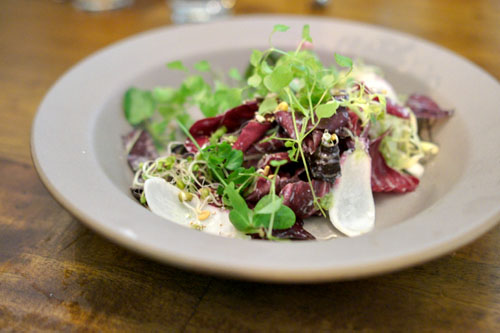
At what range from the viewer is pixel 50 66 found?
83.0 inches

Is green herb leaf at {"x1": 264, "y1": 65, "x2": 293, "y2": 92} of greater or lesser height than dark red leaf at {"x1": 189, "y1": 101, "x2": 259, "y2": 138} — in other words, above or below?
above

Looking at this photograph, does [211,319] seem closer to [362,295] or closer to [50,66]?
[362,295]

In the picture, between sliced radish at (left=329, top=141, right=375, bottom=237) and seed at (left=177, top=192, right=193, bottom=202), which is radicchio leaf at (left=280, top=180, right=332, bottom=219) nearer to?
sliced radish at (left=329, top=141, right=375, bottom=237)

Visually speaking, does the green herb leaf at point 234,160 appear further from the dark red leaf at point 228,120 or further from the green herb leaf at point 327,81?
the green herb leaf at point 327,81

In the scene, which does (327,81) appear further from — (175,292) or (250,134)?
(175,292)

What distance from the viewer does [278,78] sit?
4.20 feet

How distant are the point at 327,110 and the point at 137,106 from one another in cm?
71

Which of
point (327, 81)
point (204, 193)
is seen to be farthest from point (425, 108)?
point (204, 193)

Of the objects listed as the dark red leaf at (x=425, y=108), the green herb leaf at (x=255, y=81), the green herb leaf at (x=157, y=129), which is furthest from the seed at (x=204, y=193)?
the dark red leaf at (x=425, y=108)

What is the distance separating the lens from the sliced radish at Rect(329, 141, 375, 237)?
120 cm

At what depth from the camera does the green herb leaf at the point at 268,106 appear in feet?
4.33

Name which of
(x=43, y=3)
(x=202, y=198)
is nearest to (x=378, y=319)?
(x=202, y=198)

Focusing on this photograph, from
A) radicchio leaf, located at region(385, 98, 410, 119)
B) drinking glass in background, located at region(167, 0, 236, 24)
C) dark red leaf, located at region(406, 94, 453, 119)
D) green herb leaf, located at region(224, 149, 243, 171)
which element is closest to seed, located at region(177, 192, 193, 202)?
green herb leaf, located at region(224, 149, 243, 171)

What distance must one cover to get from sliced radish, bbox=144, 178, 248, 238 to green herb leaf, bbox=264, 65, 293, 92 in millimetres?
362
